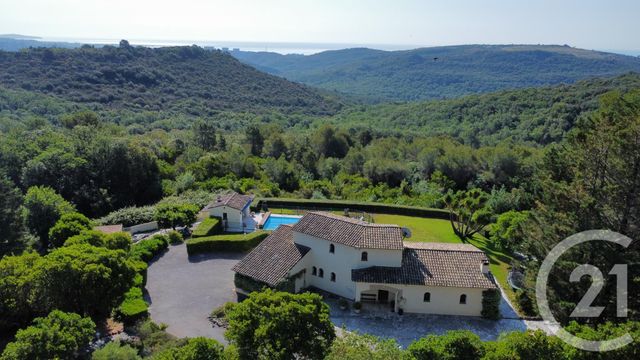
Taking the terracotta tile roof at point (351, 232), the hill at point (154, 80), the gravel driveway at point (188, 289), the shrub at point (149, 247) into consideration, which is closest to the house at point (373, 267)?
the terracotta tile roof at point (351, 232)

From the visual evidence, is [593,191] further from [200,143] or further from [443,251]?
[200,143]

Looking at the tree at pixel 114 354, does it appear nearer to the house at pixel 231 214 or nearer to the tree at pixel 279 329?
the tree at pixel 279 329

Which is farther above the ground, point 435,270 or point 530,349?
point 530,349

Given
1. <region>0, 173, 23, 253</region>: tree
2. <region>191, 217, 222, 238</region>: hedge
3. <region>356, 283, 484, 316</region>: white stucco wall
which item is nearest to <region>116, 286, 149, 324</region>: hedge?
<region>191, 217, 222, 238</region>: hedge

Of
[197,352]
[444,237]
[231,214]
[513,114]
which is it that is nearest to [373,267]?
[197,352]

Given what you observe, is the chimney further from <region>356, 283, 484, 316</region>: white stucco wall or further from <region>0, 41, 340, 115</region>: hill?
<region>0, 41, 340, 115</region>: hill

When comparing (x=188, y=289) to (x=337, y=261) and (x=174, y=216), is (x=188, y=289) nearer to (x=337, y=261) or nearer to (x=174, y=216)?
(x=337, y=261)
